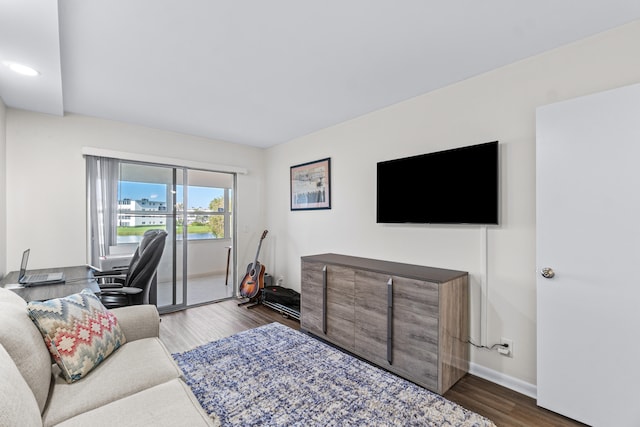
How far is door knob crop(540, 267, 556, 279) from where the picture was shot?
193 centimetres

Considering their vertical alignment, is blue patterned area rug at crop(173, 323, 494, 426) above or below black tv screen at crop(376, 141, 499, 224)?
below

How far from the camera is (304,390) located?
2.06 meters

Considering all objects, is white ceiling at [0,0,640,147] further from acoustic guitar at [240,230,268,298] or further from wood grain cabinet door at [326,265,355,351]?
acoustic guitar at [240,230,268,298]

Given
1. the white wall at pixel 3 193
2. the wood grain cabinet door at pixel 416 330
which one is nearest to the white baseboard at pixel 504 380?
the wood grain cabinet door at pixel 416 330

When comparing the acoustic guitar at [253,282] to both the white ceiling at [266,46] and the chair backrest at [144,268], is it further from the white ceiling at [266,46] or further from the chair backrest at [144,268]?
the white ceiling at [266,46]

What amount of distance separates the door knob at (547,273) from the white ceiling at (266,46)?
152cm

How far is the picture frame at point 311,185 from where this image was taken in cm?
380

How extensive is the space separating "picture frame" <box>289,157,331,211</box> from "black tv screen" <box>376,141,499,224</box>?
0.89m

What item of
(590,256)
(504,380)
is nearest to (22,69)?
(590,256)

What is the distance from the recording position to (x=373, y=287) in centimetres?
253

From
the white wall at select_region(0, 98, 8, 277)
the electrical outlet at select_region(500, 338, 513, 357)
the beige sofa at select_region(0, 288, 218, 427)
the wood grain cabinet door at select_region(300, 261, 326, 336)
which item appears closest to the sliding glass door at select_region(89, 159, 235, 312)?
the white wall at select_region(0, 98, 8, 277)

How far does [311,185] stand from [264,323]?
1870 millimetres

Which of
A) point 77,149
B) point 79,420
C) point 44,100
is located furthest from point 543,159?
point 77,149

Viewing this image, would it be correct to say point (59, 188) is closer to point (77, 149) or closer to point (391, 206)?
point (77, 149)
